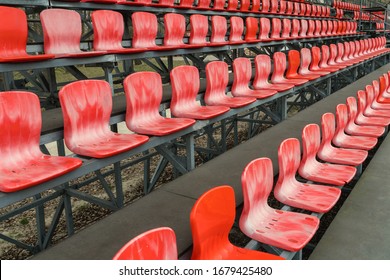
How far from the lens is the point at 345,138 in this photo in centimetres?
306

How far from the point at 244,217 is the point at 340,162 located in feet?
3.92

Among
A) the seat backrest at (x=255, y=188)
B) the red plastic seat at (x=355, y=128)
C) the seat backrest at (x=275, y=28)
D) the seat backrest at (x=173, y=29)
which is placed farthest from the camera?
the seat backrest at (x=275, y=28)

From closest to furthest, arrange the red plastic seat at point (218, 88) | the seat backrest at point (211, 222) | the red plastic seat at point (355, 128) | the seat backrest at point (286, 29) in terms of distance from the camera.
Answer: the seat backrest at point (211, 222), the red plastic seat at point (218, 88), the red plastic seat at point (355, 128), the seat backrest at point (286, 29)

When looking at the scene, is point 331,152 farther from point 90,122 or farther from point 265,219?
point 90,122

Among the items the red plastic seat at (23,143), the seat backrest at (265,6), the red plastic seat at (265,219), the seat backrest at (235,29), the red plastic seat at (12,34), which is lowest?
the red plastic seat at (265,219)

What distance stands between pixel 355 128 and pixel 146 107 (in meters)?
1.97

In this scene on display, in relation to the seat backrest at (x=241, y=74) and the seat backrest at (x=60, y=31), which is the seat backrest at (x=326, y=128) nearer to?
the seat backrest at (x=241, y=74)

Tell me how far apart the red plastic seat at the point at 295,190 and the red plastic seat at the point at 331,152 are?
1.72 ft

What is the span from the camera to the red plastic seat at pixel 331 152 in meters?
2.52

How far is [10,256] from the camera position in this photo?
3150 millimetres

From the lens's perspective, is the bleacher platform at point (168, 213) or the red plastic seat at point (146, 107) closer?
the bleacher platform at point (168, 213)

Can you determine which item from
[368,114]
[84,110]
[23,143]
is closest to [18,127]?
[23,143]

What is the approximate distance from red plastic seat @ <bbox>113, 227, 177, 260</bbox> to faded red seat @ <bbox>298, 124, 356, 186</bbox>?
1300 mm

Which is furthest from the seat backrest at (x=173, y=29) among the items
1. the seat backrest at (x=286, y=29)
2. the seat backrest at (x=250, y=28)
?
the seat backrest at (x=286, y=29)
